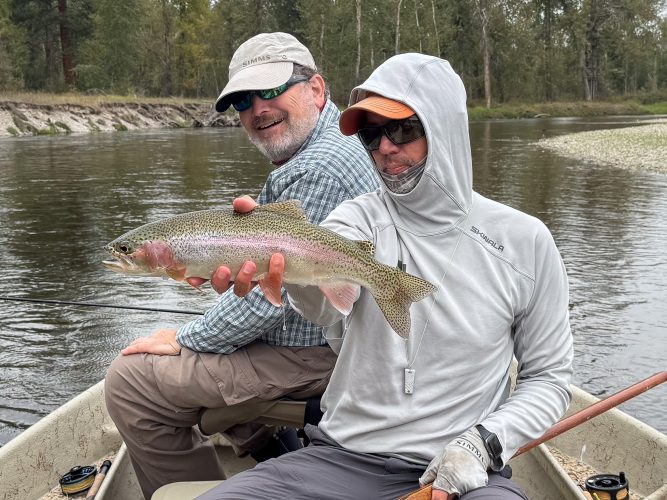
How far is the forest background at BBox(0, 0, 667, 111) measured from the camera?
63188 mm

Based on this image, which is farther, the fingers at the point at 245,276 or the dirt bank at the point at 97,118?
the dirt bank at the point at 97,118

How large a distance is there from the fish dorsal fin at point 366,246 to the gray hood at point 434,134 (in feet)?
0.81

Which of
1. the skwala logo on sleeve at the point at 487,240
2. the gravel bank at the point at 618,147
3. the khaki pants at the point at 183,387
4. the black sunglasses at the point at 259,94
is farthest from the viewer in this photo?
the gravel bank at the point at 618,147

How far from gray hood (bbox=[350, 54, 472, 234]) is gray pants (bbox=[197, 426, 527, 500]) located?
0.89m

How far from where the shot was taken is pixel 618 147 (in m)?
29.8

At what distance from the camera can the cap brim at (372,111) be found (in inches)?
111

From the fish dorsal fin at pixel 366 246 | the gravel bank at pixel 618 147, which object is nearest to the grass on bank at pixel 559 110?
the gravel bank at pixel 618 147

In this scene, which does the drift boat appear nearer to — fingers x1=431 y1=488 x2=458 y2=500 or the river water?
fingers x1=431 y1=488 x2=458 y2=500

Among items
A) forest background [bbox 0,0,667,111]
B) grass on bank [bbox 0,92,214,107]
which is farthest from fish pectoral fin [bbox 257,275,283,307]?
forest background [bbox 0,0,667,111]

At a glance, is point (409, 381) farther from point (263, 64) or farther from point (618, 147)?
point (618, 147)

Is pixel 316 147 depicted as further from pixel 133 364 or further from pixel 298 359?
pixel 133 364

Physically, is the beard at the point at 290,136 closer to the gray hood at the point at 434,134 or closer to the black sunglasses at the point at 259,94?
the black sunglasses at the point at 259,94

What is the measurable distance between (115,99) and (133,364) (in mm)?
50588

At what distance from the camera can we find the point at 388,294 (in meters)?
2.72
